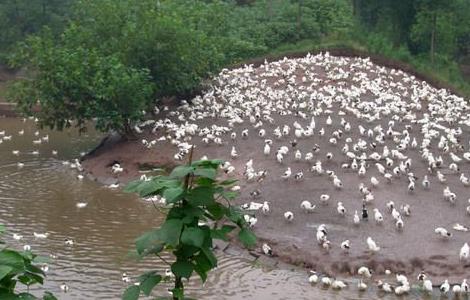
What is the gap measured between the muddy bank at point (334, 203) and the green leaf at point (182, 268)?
354 inches

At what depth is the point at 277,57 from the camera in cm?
3219

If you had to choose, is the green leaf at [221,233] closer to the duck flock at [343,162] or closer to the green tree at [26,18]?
the duck flock at [343,162]

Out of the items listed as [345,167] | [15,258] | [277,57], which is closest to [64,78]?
[345,167]

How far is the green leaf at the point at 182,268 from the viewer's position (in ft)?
10.7

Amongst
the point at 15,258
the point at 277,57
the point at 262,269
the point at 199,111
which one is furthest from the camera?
the point at 277,57

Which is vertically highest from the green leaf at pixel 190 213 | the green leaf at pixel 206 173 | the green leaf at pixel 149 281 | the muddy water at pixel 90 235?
the green leaf at pixel 206 173

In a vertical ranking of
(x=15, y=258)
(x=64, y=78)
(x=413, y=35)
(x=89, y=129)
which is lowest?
(x=89, y=129)

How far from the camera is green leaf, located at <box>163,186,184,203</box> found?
3150 mm

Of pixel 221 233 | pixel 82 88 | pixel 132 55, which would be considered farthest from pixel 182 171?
pixel 132 55

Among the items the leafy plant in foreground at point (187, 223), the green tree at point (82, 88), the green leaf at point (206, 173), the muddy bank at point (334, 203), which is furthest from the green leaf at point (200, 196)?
the green tree at point (82, 88)

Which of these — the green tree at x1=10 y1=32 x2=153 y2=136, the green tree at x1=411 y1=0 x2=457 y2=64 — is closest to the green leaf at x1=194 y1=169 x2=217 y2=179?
the green tree at x1=10 y1=32 x2=153 y2=136

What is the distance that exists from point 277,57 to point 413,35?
22.4 feet

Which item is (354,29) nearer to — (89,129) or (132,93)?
(89,129)

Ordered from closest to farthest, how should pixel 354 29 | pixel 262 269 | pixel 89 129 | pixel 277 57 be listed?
1. pixel 262 269
2. pixel 89 129
3. pixel 277 57
4. pixel 354 29
